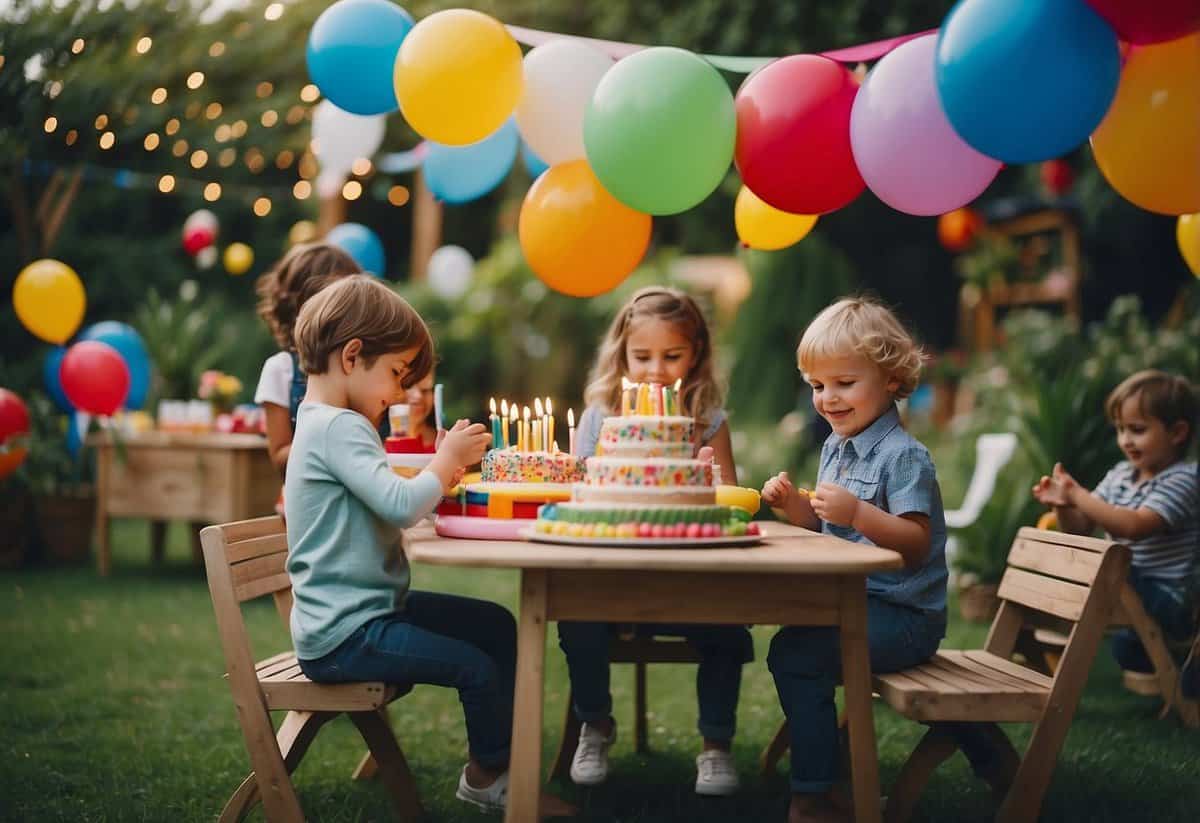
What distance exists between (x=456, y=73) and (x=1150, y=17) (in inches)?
82.2

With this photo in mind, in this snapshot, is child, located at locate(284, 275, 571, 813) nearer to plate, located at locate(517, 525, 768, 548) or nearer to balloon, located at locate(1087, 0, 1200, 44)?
plate, located at locate(517, 525, 768, 548)

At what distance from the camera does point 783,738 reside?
13.0 ft

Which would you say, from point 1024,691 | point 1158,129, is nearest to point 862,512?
→ point 1024,691

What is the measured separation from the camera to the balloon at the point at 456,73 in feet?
13.0

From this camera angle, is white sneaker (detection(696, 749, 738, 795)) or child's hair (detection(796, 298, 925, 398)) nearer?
child's hair (detection(796, 298, 925, 398))

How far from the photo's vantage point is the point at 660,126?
3.70 meters

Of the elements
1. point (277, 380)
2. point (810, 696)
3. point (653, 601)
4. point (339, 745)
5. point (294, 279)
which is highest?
point (294, 279)

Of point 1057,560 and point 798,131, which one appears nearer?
point 1057,560

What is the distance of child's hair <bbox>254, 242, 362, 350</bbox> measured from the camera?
457cm

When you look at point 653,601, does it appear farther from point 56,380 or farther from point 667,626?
point 56,380

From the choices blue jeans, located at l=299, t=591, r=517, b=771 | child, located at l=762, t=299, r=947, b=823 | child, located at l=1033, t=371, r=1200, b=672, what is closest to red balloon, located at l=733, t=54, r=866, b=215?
child, located at l=762, t=299, r=947, b=823

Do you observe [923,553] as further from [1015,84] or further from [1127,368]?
[1127,368]

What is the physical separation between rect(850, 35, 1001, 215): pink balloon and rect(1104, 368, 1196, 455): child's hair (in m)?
1.55

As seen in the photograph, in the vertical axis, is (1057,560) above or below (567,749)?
above
